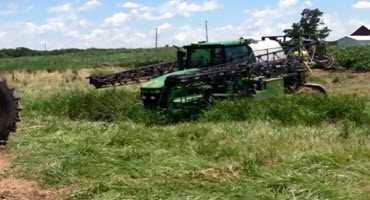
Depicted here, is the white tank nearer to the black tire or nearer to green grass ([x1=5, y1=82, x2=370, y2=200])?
green grass ([x1=5, y1=82, x2=370, y2=200])

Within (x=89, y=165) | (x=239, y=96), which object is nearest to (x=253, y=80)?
(x=239, y=96)

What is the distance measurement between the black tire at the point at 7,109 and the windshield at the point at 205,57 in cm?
713

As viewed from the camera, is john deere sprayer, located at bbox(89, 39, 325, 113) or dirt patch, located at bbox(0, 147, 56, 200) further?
john deere sprayer, located at bbox(89, 39, 325, 113)

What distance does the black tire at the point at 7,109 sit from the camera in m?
9.52

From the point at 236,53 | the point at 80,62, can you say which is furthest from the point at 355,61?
the point at 80,62

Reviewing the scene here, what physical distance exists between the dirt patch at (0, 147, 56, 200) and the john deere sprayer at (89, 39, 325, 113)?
6.95 metres

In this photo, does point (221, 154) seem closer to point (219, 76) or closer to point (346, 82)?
point (219, 76)

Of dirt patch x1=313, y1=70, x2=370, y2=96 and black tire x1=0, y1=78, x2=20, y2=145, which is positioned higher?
black tire x1=0, y1=78, x2=20, y2=145

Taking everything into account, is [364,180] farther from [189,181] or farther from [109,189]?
[109,189]

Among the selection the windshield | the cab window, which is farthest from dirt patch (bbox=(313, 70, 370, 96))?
the windshield

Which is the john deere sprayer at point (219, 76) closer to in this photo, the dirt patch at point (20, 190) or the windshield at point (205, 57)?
the windshield at point (205, 57)

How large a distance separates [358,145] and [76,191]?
4062mm

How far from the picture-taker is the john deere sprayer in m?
14.3

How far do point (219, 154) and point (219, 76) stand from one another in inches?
244
